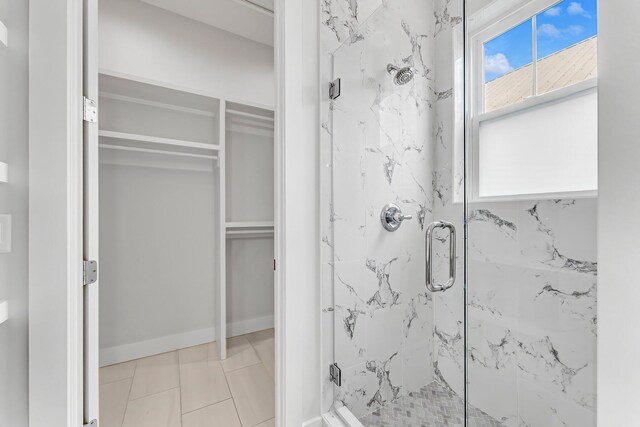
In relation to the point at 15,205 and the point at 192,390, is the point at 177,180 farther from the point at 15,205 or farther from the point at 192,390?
the point at 192,390

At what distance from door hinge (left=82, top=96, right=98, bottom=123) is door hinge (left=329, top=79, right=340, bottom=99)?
37.0 inches

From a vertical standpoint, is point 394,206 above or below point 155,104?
below

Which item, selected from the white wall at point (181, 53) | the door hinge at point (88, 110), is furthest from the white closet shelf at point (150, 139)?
the door hinge at point (88, 110)

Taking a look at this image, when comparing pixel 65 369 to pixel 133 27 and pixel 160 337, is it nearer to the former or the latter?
pixel 160 337

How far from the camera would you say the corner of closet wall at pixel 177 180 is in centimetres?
189

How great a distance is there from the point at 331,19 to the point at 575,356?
1.74 metres

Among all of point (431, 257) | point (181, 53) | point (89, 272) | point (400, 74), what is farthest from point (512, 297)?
point (181, 53)

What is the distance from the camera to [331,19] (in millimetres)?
1259

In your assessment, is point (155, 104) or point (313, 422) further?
point (155, 104)

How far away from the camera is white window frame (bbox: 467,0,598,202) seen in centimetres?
118

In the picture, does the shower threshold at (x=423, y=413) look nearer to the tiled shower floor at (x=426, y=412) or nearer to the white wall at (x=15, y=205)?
the tiled shower floor at (x=426, y=412)

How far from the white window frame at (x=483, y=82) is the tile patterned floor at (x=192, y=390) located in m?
1.58

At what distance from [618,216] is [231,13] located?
2.53 m

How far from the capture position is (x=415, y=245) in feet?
4.46
